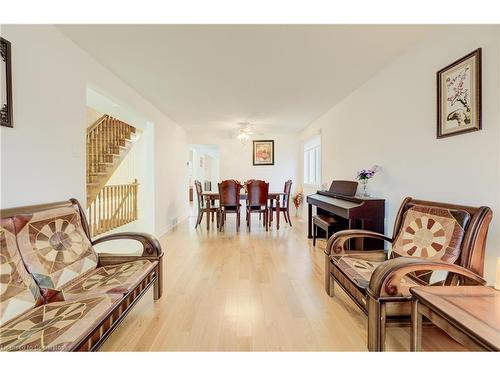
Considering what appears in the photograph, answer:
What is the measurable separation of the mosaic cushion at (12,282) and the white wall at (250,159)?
18.2 ft

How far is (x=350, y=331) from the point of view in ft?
5.61

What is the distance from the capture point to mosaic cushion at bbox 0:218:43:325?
1237mm

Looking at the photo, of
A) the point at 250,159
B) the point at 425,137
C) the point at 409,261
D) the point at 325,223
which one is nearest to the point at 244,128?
the point at 250,159

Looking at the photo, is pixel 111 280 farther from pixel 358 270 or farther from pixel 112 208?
pixel 112 208

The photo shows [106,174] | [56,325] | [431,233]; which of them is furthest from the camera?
[106,174]

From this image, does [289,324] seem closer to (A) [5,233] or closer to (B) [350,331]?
(B) [350,331]

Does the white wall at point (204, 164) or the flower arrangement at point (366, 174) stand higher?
the white wall at point (204, 164)

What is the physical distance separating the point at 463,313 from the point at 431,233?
2.85ft

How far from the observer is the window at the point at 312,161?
567cm

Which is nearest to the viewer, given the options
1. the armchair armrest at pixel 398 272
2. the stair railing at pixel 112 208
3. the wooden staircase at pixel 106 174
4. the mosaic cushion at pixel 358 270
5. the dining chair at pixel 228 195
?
the armchair armrest at pixel 398 272

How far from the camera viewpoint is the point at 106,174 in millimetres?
5047

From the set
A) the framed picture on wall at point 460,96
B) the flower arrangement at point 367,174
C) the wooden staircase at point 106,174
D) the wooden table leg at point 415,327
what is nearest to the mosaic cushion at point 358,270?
the wooden table leg at point 415,327

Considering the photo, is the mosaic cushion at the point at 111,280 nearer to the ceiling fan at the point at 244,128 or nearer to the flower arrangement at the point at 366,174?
the flower arrangement at the point at 366,174
